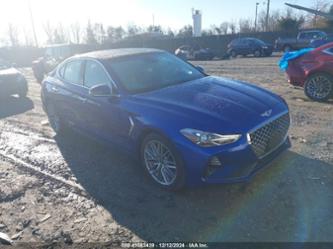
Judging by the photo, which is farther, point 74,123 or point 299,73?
point 299,73

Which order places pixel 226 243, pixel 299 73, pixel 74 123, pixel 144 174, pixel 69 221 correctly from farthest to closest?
pixel 299 73 → pixel 74 123 → pixel 144 174 → pixel 69 221 → pixel 226 243

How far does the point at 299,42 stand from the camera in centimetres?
2628

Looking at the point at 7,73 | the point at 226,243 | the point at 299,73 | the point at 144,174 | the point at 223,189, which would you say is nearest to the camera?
the point at 226,243

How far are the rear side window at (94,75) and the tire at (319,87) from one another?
17.9ft

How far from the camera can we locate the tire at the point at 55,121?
602 cm

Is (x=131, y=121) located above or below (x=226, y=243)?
above

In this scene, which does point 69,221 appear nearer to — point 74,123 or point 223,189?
point 223,189

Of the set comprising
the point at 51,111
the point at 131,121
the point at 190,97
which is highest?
the point at 190,97

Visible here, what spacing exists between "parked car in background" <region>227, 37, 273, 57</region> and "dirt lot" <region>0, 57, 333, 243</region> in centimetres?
2213

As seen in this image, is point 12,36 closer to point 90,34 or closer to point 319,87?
point 90,34

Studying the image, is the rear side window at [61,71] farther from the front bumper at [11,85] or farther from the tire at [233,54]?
the tire at [233,54]

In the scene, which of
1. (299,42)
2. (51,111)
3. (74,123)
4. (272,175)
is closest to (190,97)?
(272,175)

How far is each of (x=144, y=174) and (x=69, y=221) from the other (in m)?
1.23

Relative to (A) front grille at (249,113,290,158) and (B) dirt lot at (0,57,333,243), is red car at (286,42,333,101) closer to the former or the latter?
(B) dirt lot at (0,57,333,243)
